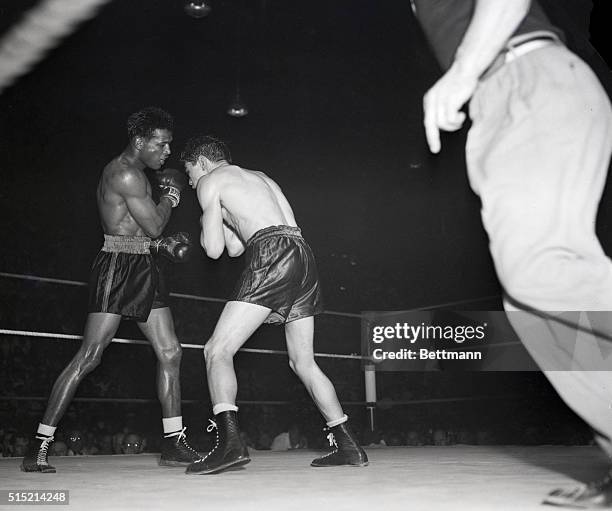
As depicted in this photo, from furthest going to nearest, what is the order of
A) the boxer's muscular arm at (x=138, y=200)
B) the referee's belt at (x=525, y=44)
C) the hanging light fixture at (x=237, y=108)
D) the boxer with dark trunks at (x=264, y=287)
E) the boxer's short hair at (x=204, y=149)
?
the hanging light fixture at (x=237, y=108)
the boxer's muscular arm at (x=138, y=200)
the boxer's short hair at (x=204, y=149)
the boxer with dark trunks at (x=264, y=287)
the referee's belt at (x=525, y=44)

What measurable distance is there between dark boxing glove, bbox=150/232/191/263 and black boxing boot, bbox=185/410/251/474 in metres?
0.72

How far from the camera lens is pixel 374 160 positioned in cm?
566

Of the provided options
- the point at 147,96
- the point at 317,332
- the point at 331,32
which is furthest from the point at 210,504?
the point at 317,332

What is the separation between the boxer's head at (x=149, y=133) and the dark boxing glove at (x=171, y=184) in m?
0.11

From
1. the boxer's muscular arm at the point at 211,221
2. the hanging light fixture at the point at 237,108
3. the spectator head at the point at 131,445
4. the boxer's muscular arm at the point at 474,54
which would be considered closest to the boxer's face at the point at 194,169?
the boxer's muscular arm at the point at 211,221

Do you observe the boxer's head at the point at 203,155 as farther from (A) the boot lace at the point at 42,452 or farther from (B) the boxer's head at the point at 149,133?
(A) the boot lace at the point at 42,452

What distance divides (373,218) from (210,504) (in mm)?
5644

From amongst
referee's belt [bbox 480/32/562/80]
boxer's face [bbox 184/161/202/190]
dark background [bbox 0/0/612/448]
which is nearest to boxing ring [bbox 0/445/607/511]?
referee's belt [bbox 480/32/562/80]

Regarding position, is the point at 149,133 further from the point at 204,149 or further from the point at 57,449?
the point at 57,449

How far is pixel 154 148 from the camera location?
99.3 inches

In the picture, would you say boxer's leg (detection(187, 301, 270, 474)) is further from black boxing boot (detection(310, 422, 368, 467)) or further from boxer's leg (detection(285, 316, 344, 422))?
black boxing boot (detection(310, 422, 368, 467))

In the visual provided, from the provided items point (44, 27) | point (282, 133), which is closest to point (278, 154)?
point (282, 133)

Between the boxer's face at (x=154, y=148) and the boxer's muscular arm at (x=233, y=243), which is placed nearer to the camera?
the boxer's muscular arm at (x=233, y=243)

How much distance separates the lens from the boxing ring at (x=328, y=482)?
1324mm
